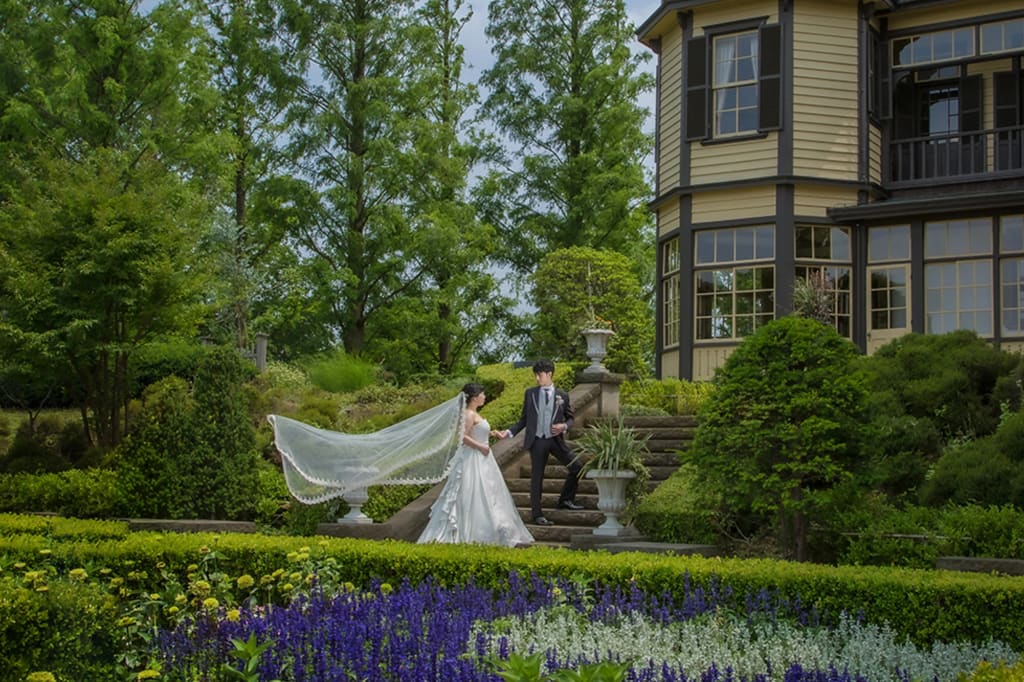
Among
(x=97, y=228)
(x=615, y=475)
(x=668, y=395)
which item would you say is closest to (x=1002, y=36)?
(x=668, y=395)

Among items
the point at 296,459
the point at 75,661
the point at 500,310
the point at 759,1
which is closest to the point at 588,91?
the point at 500,310

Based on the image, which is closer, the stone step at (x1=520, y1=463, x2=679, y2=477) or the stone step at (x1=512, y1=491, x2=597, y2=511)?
the stone step at (x1=512, y1=491, x2=597, y2=511)

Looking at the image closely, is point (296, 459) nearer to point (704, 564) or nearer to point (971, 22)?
point (704, 564)

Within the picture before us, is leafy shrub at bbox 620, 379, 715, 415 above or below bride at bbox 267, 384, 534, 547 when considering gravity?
above

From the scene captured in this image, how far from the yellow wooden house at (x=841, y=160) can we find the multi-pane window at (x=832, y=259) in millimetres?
31

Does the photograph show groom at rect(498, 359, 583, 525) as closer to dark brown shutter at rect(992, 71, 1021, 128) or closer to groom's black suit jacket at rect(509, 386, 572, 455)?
groom's black suit jacket at rect(509, 386, 572, 455)

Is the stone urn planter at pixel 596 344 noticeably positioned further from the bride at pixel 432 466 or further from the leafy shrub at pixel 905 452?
the leafy shrub at pixel 905 452

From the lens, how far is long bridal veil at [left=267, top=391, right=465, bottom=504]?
1328cm

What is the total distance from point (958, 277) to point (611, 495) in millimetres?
10661

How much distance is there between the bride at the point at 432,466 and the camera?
42.1ft

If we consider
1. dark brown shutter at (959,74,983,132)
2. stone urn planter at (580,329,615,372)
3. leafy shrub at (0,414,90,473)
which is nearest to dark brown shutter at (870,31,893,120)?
dark brown shutter at (959,74,983,132)

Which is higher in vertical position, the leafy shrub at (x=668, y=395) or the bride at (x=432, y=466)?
the leafy shrub at (x=668, y=395)

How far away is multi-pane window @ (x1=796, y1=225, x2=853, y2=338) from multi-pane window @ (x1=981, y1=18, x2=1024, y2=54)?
412cm

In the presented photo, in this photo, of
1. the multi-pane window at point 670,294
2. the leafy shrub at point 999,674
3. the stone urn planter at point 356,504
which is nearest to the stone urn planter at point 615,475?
the stone urn planter at point 356,504
